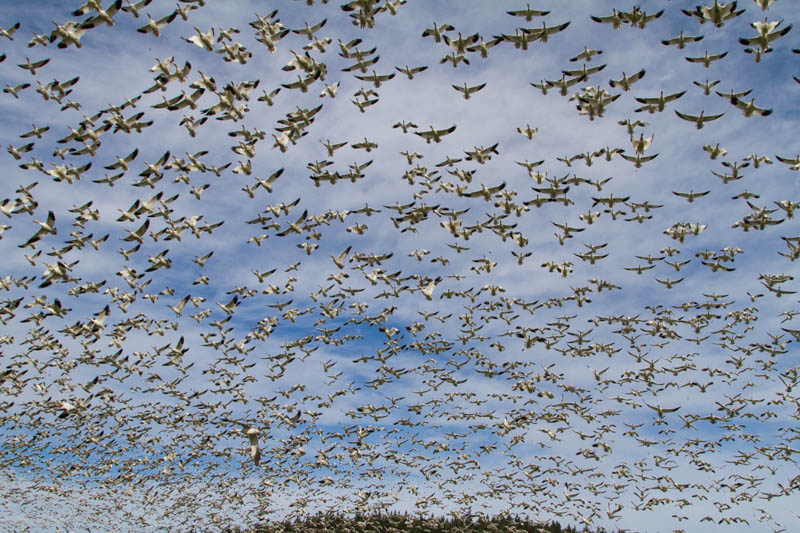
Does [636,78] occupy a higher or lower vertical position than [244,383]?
higher

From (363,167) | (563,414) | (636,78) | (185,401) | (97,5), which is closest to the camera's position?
(97,5)

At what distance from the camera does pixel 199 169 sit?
31.4 meters

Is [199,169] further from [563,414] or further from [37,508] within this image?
[37,508]

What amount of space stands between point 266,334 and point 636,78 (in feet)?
106

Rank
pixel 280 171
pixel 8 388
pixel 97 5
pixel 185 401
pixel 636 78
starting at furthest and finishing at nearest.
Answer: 1. pixel 185 401
2. pixel 8 388
3. pixel 280 171
4. pixel 636 78
5. pixel 97 5

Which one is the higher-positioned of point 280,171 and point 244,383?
point 280,171

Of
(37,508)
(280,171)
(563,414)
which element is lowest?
(37,508)

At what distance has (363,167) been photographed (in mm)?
32906

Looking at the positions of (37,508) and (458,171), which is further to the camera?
(37,508)

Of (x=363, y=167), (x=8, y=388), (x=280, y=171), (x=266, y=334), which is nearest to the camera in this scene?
(x=280, y=171)

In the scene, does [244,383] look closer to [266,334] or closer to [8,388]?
[266,334]

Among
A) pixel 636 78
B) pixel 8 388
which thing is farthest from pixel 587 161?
pixel 8 388

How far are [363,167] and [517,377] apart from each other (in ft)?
100

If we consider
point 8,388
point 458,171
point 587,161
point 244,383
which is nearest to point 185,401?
point 244,383
